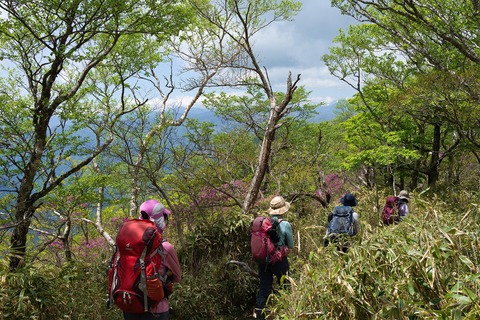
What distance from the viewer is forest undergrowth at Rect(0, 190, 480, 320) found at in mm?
2217

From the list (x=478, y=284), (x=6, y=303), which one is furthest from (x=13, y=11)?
(x=478, y=284)

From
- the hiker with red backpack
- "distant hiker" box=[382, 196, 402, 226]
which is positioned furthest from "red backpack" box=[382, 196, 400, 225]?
the hiker with red backpack

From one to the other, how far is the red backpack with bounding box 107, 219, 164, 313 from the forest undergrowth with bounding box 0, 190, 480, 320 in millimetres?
1187

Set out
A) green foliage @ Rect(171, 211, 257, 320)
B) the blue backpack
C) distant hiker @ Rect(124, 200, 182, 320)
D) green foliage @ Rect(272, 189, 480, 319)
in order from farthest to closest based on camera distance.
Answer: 1. green foliage @ Rect(171, 211, 257, 320)
2. the blue backpack
3. distant hiker @ Rect(124, 200, 182, 320)
4. green foliage @ Rect(272, 189, 480, 319)

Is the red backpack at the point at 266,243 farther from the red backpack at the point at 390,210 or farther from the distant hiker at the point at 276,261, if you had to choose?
the red backpack at the point at 390,210

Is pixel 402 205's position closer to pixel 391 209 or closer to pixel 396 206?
pixel 396 206

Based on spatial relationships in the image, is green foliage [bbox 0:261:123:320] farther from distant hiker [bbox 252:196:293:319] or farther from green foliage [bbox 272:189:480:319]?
green foliage [bbox 272:189:480:319]

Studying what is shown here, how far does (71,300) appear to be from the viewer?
4.05 m

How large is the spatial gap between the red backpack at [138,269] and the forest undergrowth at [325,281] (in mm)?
1187

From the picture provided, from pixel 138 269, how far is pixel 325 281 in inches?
63.1

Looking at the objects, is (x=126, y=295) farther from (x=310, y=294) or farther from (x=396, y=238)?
(x=396, y=238)

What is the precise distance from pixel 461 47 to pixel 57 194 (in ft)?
28.3

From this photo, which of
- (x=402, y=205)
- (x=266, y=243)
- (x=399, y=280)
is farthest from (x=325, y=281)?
(x=402, y=205)

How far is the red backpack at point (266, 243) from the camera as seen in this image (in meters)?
4.23
